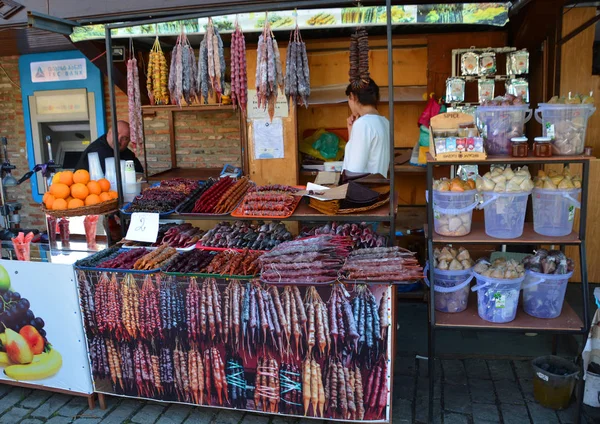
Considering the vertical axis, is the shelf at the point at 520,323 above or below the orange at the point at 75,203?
below

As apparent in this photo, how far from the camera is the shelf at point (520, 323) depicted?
3033mm

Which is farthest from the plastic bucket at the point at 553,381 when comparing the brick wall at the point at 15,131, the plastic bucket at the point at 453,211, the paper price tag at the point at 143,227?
the brick wall at the point at 15,131

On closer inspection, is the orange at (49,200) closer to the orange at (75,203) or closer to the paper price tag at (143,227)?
the orange at (75,203)

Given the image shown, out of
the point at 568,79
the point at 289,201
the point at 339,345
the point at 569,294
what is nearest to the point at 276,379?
the point at 339,345

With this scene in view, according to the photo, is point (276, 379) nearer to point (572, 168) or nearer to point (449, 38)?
point (572, 168)

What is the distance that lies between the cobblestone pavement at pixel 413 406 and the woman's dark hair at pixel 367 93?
2.34 metres

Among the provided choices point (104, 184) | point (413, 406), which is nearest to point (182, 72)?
point (104, 184)

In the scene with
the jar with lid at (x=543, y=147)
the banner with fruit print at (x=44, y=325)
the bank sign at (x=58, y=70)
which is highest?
the bank sign at (x=58, y=70)

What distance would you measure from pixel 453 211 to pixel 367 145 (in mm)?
1480

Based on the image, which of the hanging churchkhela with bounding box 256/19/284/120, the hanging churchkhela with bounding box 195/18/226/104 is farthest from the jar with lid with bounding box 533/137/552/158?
the hanging churchkhela with bounding box 195/18/226/104

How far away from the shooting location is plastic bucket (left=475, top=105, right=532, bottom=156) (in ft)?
10.1

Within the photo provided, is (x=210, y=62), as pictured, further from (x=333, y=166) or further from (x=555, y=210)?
(x=333, y=166)

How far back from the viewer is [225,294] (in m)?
3.10

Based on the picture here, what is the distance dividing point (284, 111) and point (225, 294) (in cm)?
387
